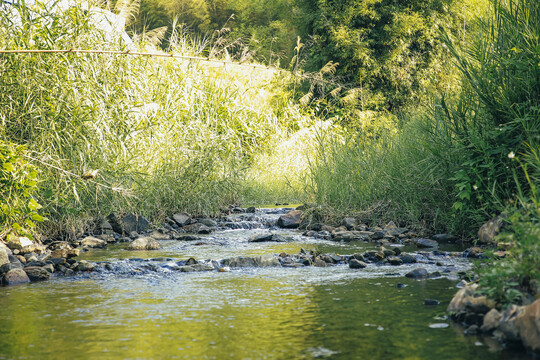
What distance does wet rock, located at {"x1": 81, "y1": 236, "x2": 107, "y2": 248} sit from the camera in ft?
27.1

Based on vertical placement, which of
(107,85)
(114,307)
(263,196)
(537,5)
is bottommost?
(263,196)

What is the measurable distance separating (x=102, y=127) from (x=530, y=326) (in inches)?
264

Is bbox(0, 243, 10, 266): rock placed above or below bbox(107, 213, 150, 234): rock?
above

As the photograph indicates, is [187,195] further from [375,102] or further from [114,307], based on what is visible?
[375,102]

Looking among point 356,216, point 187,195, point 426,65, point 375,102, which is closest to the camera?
point 356,216

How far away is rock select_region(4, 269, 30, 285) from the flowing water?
0.84 ft

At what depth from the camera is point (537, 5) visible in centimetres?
664

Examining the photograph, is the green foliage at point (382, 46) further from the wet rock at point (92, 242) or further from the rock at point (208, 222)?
the wet rock at point (92, 242)

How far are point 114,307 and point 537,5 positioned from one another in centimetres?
551

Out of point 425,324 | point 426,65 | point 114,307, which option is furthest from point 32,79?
point 426,65

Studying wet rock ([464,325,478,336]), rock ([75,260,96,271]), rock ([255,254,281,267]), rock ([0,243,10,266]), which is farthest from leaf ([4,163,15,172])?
wet rock ([464,325,478,336])

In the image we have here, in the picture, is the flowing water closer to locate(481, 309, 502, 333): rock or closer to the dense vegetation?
locate(481, 309, 502, 333): rock

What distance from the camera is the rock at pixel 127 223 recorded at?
932 centimetres

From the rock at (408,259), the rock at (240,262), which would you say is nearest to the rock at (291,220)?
the rock at (240,262)
